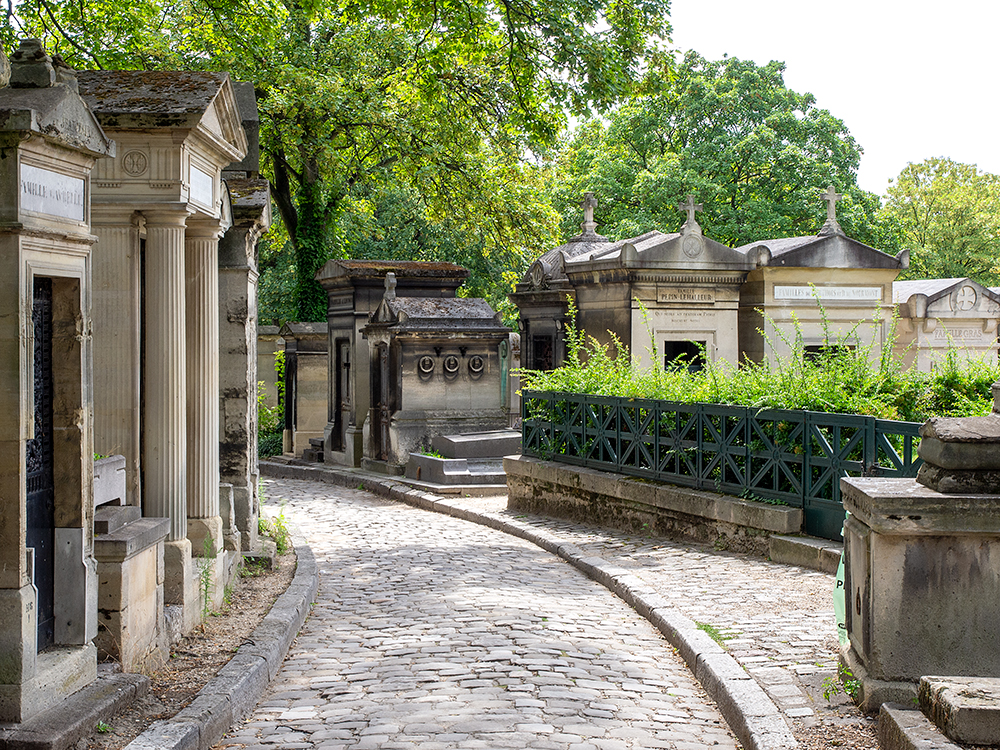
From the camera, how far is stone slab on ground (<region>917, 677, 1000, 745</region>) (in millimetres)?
3756

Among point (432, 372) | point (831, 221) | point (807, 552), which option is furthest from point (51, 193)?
point (831, 221)

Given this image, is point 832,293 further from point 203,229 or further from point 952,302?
point 203,229

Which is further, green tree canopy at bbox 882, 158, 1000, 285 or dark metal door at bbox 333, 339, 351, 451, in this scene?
green tree canopy at bbox 882, 158, 1000, 285

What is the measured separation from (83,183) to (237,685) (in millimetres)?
2530

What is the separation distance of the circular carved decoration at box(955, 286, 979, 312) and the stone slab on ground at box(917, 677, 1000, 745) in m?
15.4

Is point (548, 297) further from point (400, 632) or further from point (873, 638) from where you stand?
point (873, 638)

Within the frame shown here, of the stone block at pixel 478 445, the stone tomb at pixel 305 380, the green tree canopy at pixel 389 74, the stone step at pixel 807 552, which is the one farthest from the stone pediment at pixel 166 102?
the stone tomb at pixel 305 380

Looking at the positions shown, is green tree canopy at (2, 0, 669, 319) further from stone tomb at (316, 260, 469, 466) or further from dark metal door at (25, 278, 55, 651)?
dark metal door at (25, 278, 55, 651)

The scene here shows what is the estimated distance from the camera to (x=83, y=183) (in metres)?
4.74

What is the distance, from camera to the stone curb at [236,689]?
4.48 m

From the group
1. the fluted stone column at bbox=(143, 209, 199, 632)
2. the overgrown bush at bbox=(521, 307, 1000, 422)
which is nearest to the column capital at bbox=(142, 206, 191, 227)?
the fluted stone column at bbox=(143, 209, 199, 632)

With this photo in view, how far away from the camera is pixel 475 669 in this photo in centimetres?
586

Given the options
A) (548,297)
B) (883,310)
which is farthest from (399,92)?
(883,310)

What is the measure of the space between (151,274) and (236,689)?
2583 millimetres
